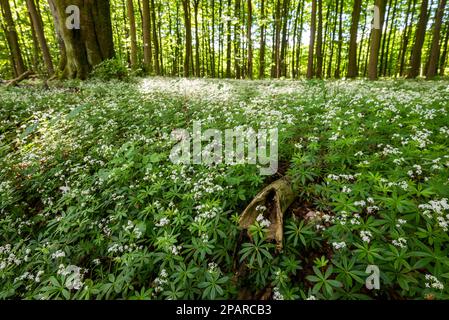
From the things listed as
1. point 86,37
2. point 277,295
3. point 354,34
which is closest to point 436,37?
point 354,34

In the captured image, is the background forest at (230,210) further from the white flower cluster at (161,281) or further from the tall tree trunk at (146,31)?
the tall tree trunk at (146,31)

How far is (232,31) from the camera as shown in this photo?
29.1 m

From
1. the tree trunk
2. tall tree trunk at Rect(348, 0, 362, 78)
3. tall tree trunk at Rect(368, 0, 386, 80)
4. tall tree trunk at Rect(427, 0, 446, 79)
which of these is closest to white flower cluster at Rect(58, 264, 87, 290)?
the tree trunk

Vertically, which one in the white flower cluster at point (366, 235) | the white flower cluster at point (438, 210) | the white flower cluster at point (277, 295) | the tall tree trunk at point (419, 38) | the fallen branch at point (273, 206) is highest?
the tall tree trunk at point (419, 38)

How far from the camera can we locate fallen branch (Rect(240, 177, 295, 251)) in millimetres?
3412

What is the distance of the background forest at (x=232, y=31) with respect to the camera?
1377cm

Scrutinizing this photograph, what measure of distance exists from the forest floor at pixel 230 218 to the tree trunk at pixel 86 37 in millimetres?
8144

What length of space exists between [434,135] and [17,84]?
17.1 m

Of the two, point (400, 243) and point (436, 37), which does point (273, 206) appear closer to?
point (400, 243)

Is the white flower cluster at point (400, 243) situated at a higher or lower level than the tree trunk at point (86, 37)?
lower

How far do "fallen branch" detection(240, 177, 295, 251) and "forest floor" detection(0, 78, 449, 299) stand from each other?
0.11 m

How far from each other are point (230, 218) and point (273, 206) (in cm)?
65

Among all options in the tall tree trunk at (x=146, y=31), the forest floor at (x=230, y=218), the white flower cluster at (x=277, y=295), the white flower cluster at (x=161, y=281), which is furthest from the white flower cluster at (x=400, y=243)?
the tall tree trunk at (x=146, y=31)

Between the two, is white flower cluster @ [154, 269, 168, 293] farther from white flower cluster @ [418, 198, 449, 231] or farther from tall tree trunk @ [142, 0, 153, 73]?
tall tree trunk @ [142, 0, 153, 73]
